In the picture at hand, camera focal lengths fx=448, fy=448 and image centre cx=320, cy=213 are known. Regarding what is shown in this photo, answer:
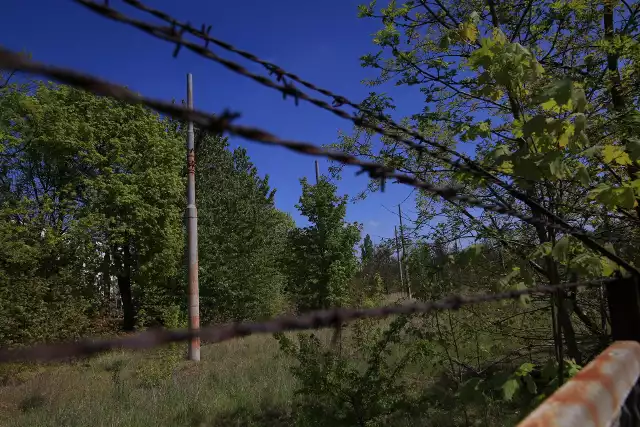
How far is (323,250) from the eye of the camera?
696 inches

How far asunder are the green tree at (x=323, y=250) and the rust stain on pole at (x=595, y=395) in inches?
614

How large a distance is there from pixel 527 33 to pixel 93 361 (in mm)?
13937

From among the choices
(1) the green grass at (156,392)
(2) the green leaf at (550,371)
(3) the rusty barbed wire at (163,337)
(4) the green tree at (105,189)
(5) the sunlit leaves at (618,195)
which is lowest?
(1) the green grass at (156,392)

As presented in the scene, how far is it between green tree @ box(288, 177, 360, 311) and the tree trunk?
322 inches

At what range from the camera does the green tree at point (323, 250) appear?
17.5 m

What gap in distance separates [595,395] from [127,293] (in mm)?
22911

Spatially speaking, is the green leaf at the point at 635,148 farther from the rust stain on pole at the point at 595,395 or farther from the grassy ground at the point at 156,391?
the grassy ground at the point at 156,391

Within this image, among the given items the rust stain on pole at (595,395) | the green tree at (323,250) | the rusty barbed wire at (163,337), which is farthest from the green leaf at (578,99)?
the green tree at (323,250)

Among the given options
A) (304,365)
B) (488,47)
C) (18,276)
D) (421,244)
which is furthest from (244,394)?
(18,276)

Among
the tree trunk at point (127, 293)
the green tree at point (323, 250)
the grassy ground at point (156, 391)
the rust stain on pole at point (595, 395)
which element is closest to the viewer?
the rust stain on pole at point (595, 395)

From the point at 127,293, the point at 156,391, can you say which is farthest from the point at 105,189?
the point at 156,391

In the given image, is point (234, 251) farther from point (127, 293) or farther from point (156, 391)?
point (156, 391)

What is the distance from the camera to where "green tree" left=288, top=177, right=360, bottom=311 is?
17469mm

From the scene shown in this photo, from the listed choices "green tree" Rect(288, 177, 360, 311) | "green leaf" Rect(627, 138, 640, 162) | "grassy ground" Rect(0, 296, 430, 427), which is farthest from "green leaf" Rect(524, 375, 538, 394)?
"green tree" Rect(288, 177, 360, 311)
